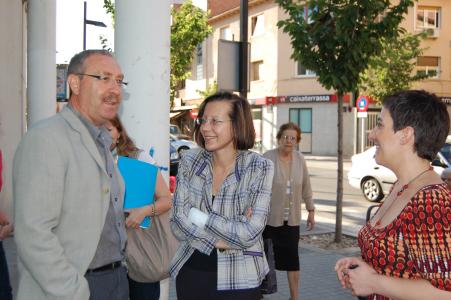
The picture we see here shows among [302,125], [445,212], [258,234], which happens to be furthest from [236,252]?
[302,125]

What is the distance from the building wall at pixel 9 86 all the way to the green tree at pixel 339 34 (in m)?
4.25

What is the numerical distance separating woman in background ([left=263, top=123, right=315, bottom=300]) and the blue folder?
2483 mm

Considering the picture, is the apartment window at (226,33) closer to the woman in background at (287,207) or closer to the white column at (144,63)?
the woman in background at (287,207)

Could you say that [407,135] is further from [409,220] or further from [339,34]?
[339,34]

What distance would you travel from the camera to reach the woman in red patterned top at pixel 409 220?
2072 mm

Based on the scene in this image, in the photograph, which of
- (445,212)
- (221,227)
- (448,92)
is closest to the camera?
(445,212)

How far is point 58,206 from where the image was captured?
2.26m

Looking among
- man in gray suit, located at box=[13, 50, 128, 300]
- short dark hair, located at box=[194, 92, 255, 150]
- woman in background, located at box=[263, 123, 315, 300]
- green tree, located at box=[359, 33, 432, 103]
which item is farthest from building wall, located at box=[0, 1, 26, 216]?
green tree, located at box=[359, 33, 432, 103]

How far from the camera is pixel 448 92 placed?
117 feet

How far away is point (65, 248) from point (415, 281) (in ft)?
4.68

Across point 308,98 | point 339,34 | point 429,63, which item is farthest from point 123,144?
point 429,63

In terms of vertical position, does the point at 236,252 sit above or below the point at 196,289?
above

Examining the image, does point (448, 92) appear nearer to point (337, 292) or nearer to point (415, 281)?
point (337, 292)

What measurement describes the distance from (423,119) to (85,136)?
145 cm
